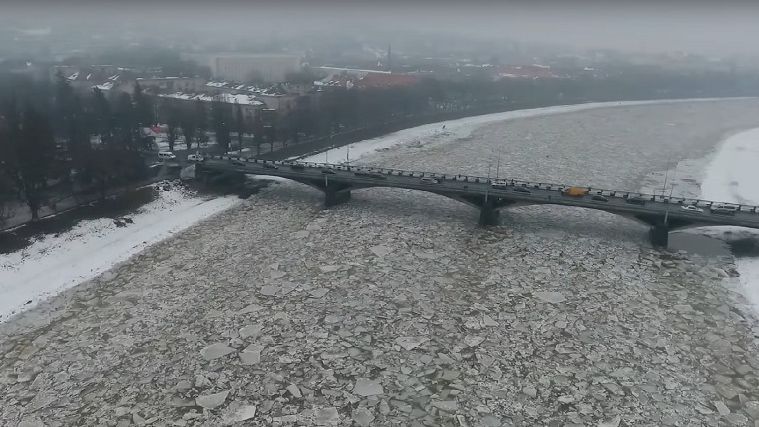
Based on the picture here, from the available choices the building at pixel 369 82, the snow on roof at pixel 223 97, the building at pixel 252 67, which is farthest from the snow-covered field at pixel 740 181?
the building at pixel 252 67

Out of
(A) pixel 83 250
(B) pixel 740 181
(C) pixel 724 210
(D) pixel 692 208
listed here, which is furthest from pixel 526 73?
(A) pixel 83 250

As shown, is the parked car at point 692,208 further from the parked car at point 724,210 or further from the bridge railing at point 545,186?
the parked car at point 724,210

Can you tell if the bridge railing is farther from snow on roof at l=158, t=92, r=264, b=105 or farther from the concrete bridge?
snow on roof at l=158, t=92, r=264, b=105

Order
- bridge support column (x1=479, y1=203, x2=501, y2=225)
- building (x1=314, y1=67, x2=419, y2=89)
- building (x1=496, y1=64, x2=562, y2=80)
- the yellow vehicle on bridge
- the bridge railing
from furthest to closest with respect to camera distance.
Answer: building (x1=496, y1=64, x2=562, y2=80), building (x1=314, y1=67, x2=419, y2=89), bridge support column (x1=479, y1=203, x2=501, y2=225), the yellow vehicle on bridge, the bridge railing

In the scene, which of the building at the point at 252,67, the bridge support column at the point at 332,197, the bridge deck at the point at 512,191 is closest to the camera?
the bridge deck at the point at 512,191

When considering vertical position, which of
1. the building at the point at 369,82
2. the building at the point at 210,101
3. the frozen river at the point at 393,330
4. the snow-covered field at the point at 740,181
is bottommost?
the frozen river at the point at 393,330

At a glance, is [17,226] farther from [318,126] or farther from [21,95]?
[21,95]

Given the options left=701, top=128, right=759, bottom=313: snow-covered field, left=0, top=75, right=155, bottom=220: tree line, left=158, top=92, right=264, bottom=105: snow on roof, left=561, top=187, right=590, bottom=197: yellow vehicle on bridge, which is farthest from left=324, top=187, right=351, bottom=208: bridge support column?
left=158, top=92, right=264, bottom=105: snow on roof
